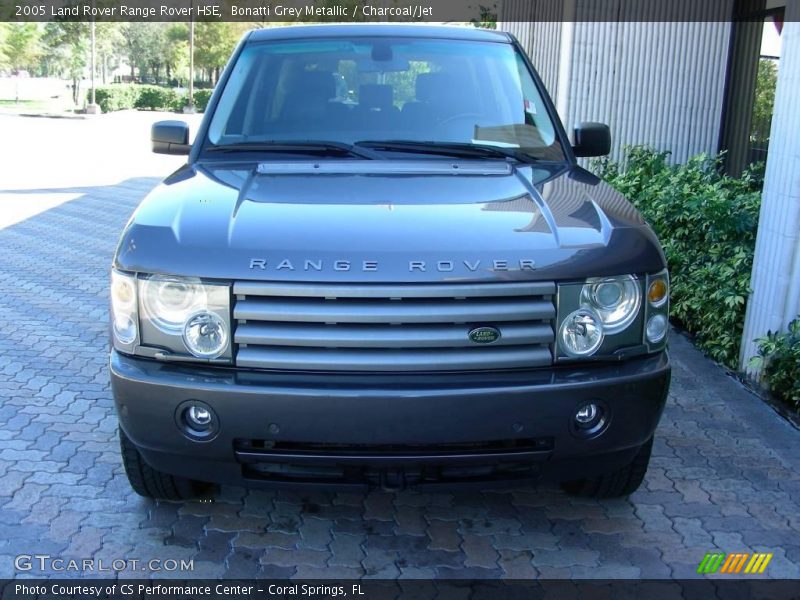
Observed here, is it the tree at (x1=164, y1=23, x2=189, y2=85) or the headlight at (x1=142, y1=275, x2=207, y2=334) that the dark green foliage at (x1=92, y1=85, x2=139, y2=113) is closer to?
the tree at (x1=164, y1=23, x2=189, y2=85)

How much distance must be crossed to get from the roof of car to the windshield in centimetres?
6

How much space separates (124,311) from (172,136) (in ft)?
5.58

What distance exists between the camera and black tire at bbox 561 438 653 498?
3537mm

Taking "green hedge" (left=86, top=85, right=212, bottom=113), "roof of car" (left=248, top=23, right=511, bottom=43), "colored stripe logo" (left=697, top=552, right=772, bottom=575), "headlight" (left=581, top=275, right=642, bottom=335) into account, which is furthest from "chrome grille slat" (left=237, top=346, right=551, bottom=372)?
"green hedge" (left=86, top=85, right=212, bottom=113)

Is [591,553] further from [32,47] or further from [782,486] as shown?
[32,47]

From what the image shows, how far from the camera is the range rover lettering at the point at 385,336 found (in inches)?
110

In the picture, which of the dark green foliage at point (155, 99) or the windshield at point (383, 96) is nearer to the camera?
the windshield at point (383, 96)

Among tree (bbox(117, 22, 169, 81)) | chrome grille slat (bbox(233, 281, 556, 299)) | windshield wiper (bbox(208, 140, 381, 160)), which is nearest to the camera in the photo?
chrome grille slat (bbox(233, 281, 556, 299))

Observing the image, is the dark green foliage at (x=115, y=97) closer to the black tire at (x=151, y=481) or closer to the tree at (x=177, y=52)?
the tree at (x=177, y=52)

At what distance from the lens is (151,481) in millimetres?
3508

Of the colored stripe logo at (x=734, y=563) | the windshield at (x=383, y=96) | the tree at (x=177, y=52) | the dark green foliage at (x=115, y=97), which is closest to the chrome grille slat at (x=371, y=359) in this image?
the colored stripe logo at (x=734, y=563)

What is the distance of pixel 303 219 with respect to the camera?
304cm

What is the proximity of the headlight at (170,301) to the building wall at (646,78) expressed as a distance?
6.89m

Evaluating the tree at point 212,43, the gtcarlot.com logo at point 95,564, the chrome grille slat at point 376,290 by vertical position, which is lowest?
the gtcarlot.com logo at point 95,564
